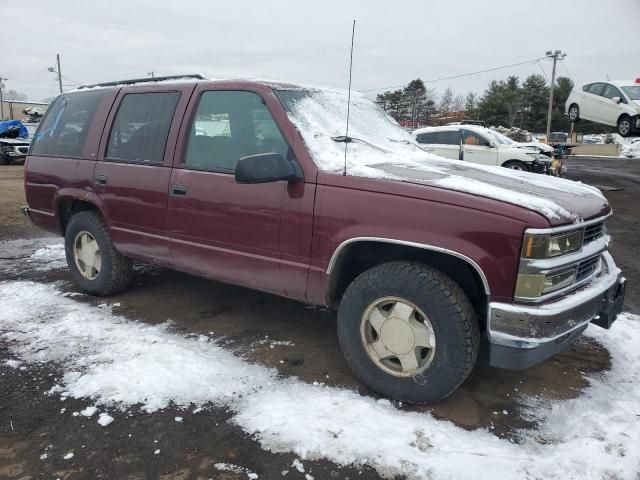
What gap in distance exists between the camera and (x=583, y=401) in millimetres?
2945

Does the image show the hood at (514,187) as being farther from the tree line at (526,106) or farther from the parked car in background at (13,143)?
the tree line at (526,106)

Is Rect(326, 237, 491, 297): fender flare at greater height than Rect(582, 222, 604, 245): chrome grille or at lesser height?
lesser

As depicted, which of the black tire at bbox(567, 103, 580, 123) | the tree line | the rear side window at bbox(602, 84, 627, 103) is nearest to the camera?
the rear side window at bbox(602, 84, 627, 103)

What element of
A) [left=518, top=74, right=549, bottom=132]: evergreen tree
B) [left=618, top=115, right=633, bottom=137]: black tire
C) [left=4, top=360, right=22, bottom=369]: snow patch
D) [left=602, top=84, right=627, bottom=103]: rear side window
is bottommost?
[left=4, top=360, right=22, bottom=369]: snow patch

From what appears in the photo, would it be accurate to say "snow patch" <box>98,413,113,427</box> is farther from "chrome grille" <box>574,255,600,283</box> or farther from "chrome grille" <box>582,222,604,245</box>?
"chrome grille" <box>582,222,604,245</box>

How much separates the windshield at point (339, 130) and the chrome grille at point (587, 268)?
134 cm

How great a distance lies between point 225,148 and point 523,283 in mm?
2163

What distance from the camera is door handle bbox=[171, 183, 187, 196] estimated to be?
3600 millimetres

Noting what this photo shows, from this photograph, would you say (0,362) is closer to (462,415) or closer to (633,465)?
(462,415)

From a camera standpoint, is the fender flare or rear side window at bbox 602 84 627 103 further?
rear side window at bbox 602 84 627 103

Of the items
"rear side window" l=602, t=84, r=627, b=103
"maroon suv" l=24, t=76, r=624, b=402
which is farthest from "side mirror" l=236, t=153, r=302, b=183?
"rear side window" l=602, t=84, r=627, b=103

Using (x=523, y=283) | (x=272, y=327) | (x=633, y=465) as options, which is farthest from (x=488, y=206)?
(x=272, y=327)

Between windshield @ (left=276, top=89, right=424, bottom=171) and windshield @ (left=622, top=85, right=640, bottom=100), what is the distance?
1807 centimetres

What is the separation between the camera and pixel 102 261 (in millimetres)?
4395
